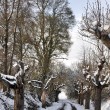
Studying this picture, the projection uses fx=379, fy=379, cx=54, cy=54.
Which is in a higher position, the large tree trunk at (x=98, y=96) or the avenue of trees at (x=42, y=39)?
the avenue of trees at (x=42, y=39)

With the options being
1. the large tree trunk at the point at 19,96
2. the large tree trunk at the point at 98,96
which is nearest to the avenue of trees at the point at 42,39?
the large tree trunk at the point at 98,96

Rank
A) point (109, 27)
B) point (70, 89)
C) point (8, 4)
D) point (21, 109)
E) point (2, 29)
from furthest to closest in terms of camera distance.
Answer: point (70, 89), point (2, 29), point (8, 4), point (21, 109), point (109, 27)

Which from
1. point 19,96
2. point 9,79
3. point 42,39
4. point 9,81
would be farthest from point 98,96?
point 42,39

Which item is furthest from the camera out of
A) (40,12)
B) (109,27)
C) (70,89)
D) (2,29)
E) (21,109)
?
(70,89)

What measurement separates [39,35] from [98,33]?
96.6 feet

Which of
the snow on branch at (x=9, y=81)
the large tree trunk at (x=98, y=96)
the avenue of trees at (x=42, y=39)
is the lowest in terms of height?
the large tree trunk at (x=98, y=96)

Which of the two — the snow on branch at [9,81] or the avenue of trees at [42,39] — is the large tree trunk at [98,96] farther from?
the avenue of trees at [42,39]

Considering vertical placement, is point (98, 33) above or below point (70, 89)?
above

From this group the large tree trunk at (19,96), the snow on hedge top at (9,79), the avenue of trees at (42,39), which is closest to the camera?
the large tree trunk at (19,96)

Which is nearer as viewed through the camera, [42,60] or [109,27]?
[109,27]

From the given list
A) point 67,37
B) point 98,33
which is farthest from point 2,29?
point 98,33

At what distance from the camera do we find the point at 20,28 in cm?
3778

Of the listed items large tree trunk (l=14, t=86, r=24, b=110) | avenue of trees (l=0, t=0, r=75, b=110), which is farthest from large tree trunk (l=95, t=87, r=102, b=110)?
avenue of trees (l=0, t=0, r=75, b=110)

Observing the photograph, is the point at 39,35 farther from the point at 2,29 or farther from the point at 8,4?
the point at 8,4
